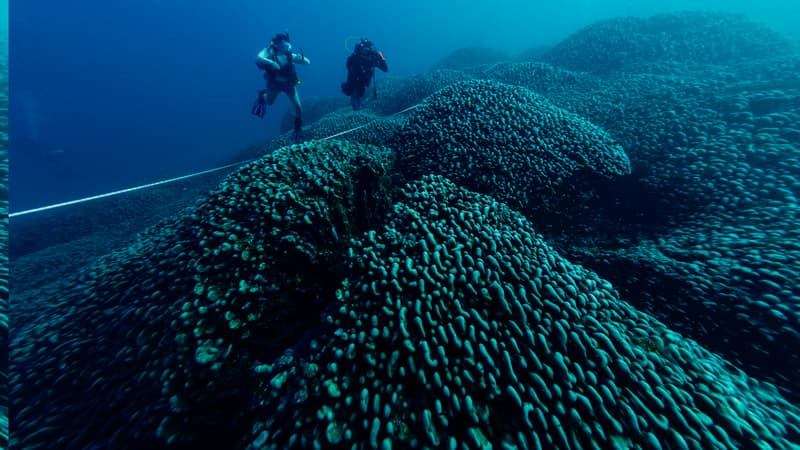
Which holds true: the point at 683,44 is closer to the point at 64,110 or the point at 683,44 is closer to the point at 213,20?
the point at 64,110

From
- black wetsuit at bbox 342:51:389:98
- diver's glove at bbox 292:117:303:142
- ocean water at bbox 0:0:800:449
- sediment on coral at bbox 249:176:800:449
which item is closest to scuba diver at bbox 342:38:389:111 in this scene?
black wetsuit at bbox 342:51:389:98

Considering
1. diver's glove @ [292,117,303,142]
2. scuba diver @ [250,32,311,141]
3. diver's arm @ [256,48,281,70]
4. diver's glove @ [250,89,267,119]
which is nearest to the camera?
diver's arm @ [256,48,281,70]

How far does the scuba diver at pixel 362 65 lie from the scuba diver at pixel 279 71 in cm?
180

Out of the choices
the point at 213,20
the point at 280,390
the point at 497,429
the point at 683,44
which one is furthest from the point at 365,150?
the point at 213,20

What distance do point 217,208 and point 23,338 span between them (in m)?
2.27

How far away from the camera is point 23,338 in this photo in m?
3.06

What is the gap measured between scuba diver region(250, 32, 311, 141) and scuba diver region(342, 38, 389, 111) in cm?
180

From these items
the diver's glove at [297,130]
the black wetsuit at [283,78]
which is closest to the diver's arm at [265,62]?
the black wetsuit at [283,78]

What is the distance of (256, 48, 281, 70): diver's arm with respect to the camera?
7547mm

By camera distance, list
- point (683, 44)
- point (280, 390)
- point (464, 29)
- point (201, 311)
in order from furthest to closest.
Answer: point (464, 29) < point (683, 44) < point (201, 311) < point (280, 390)

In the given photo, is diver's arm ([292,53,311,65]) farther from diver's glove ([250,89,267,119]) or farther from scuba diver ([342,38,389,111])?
scuba diver ([342,38,389,111])

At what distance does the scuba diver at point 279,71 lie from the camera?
7.91 m

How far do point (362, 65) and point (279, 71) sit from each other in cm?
275

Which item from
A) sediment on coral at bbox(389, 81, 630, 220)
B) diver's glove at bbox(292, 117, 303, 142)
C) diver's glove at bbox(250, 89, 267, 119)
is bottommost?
sediment on coral at bbox(389, 81, 630, 220)
